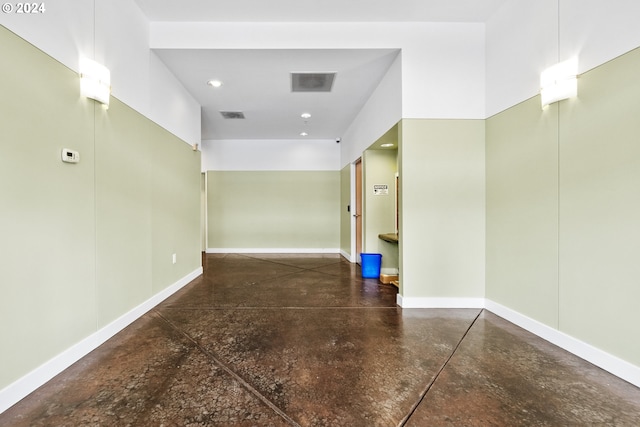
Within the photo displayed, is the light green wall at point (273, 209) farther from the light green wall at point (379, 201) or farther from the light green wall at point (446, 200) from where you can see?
the light green wall at point (446, 200)

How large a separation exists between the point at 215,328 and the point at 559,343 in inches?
119

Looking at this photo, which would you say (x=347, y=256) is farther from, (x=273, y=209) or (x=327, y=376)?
(x=327, y=376)

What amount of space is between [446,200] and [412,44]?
73.1 inches

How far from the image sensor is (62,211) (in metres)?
1.91

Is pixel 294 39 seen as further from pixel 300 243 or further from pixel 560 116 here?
pixel 300 243

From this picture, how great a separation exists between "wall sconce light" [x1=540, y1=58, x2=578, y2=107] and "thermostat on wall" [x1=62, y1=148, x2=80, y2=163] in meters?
3.81

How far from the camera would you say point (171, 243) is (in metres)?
3.61

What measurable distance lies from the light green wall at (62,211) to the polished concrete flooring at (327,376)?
0.33 metres

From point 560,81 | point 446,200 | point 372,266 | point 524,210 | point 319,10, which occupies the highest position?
point 319,10

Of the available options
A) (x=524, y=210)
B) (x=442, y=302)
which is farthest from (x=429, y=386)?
(x=524, y=210)

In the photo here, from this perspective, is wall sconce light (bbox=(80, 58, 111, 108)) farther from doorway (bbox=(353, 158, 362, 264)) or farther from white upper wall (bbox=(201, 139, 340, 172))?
white upper wall (bbox=(201, 139, 340, 172))

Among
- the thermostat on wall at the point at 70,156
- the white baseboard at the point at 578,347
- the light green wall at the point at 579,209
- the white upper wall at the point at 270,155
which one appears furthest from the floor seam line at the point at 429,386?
the white upper wall at the point at 270,155

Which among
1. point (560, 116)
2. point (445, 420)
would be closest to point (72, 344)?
point (445, 420)

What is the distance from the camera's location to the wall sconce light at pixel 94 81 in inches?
83.0
